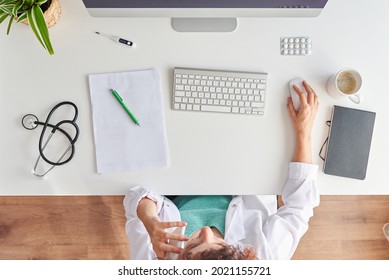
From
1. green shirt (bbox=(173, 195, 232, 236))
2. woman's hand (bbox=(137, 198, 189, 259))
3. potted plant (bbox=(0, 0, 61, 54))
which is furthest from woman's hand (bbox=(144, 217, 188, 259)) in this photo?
potted plant (bbox=(0, 0, 61, 54))

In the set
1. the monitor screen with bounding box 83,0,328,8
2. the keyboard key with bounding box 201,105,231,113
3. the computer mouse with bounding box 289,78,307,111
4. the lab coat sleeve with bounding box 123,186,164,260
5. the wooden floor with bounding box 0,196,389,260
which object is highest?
the monitor screen with bounding box 83,0,328,8

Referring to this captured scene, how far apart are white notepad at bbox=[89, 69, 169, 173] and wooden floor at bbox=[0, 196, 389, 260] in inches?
24.7

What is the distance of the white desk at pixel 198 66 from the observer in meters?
0.93

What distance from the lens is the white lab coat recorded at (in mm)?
933

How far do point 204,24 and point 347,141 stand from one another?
48cm

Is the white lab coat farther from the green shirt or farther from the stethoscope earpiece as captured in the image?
the stethoscope earpiece

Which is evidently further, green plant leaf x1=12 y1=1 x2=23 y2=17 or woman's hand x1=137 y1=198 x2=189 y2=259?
woman's hand x1=137 y1=198 x2=189 y2=259

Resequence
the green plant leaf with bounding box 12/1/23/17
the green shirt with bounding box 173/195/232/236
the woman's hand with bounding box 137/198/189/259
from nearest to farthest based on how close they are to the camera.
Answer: the green plant leaf with bounding box 12/1/23/17 < the woman's hand with bounding box 137/198/189/259 < the green shirt with bounding box 173/195/232/236

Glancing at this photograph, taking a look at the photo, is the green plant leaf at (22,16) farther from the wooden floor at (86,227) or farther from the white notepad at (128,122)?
the wooden floor at (86,227)

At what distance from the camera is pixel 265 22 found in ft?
3.09

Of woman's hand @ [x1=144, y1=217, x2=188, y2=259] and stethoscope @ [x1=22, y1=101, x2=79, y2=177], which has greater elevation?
stethoscope @ [x1=22, y1=101, x2=79, y2=177]
